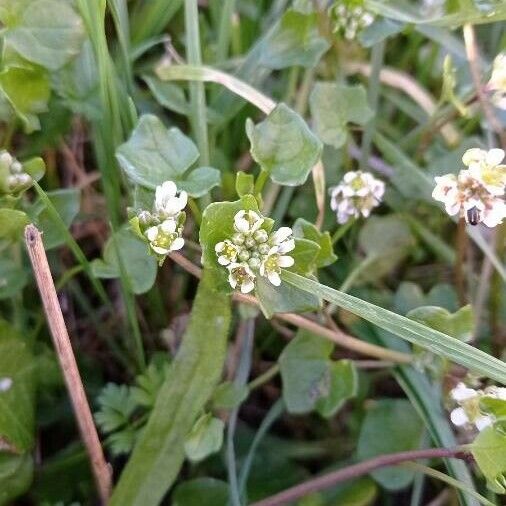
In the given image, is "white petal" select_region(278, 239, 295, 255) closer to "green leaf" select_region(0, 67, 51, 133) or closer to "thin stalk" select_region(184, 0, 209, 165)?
"thin stalk" select_region(184, 0, 209, 165)

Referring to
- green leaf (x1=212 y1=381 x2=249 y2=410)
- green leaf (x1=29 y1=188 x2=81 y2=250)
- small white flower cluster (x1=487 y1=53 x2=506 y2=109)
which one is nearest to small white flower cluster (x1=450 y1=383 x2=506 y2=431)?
green leaf (x1=212 y1=381 x2=249 y2=410)

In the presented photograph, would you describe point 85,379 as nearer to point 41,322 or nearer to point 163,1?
point 41,322

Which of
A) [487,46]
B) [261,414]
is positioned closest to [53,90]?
[261,414]

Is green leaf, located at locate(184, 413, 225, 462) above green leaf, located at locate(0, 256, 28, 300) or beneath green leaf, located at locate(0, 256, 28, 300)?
beneath

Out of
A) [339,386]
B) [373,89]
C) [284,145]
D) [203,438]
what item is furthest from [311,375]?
[373,89]

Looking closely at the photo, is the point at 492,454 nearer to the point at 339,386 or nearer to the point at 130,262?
the point at 339,386

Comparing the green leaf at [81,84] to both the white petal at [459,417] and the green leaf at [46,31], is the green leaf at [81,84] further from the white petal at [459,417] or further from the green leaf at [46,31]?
the white petal at [459,417]

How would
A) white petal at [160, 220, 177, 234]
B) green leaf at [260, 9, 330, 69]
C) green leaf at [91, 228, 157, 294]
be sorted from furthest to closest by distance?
green leaf at [260, 9, 330, 69], green leaf at [91, 228, 157, 294], white petal at [160, 220, 177, 234]
